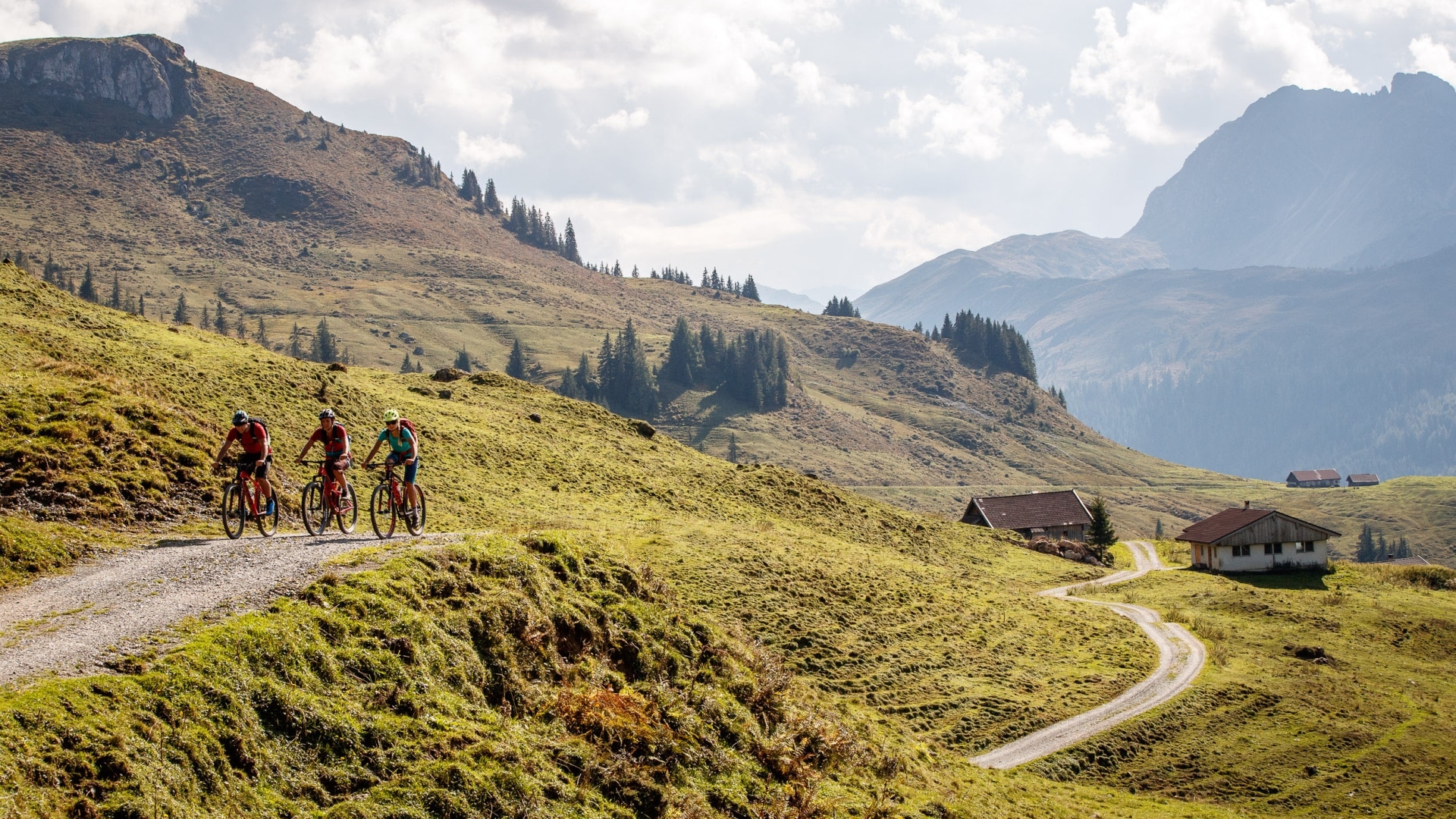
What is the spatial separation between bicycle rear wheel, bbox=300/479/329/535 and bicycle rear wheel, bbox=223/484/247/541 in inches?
51.7

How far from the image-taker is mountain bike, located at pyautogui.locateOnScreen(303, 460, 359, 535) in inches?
838

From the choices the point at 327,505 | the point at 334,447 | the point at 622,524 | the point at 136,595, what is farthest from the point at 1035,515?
the point at 136,595

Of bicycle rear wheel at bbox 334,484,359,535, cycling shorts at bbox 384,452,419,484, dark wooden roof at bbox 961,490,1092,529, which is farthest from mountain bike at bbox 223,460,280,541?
dark wooden roof at bbox 961,490,1092,529

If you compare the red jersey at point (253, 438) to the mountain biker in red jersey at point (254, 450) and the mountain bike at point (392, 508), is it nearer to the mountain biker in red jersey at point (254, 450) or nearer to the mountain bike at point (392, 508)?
the mountain biker in red jersey at point (254, 450)

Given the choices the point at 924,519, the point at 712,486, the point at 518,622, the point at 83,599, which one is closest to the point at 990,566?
the point at 924,519

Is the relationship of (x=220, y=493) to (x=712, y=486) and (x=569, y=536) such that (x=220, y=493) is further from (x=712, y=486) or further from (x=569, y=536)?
(x=712, y=486)

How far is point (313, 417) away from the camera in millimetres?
42906

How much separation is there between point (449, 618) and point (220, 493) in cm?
1283

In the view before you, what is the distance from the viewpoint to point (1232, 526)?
76938mm

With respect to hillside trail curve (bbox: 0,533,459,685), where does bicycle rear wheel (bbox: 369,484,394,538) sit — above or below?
above

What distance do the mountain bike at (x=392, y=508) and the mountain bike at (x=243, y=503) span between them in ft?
7.39

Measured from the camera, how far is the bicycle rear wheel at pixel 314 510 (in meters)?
21.4

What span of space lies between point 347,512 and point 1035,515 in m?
82.8

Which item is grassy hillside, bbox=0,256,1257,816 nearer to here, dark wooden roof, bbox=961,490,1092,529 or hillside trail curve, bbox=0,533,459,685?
hillside trail curve, bbox=0,533,459,685
